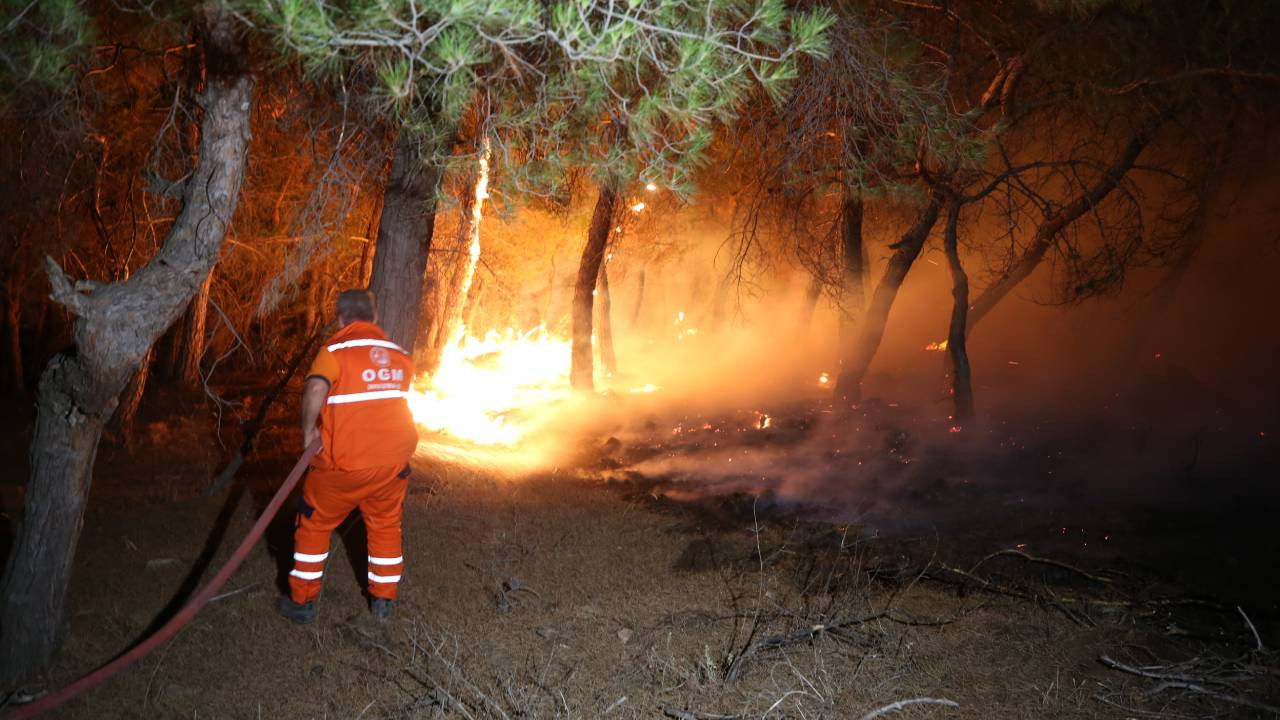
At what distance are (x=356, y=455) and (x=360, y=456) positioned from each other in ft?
0.07

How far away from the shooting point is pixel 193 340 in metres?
13.0

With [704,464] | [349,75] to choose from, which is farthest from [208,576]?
[704,464]

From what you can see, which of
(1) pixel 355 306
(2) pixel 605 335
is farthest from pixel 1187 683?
(2) pixel 605 335

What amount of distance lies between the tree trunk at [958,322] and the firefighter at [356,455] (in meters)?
8.63

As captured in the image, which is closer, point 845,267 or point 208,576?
point 208,576

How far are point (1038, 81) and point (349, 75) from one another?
32.9 ft

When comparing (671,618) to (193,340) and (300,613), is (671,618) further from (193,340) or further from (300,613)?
(193,340)

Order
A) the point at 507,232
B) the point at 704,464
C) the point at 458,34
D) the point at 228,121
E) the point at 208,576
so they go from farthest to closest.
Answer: the point at 507,232
the point at 704,464
the point at 208,576
the point at 228,121
the point at 458,34

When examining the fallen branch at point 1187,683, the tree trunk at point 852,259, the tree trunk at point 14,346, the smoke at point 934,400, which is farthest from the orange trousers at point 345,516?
the tree trunk at point 14,346

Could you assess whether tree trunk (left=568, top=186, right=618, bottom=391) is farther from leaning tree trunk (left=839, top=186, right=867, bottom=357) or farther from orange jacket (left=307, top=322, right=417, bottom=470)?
orange jacket (left=307, top=322, right=417, bottom=470)

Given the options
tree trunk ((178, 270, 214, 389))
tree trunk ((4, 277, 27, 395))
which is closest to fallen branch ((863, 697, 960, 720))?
tree trunk ((178, 270, 214, 389))

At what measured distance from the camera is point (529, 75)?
557 cm

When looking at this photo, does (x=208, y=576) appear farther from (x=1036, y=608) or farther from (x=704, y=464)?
(x=704, y=464)

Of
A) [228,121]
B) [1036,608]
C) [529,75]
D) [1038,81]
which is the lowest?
[1036,608]
